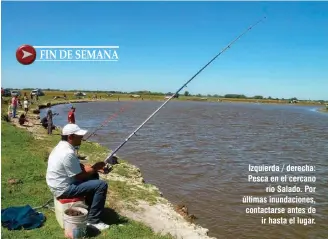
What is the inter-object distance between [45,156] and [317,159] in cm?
1388

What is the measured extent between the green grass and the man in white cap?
25.0 inches

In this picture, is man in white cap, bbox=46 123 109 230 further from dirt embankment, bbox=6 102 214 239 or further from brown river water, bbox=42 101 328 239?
brown river water, bbox=42 101 328 239

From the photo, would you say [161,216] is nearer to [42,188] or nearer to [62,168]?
[42,188]

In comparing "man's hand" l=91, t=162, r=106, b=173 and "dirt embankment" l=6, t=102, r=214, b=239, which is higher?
"man's hand" l=91, t=162, r=106, b=173

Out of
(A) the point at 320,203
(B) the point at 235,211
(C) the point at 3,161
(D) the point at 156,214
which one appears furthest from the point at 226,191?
(C) the point at 3,161

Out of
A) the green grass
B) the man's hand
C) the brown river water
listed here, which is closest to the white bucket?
the green grass

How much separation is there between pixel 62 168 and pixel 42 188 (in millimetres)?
2912

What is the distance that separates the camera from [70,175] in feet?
21.8

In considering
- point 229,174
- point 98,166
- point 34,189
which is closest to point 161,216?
point 98,166

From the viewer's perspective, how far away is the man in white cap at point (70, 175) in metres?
6.61

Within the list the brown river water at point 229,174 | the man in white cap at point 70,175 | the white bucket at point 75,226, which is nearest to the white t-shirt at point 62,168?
the man in white cap at point 70,175

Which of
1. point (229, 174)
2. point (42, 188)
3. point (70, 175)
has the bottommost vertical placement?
point (229, 174)

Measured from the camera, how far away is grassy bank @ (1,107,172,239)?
6996 mm

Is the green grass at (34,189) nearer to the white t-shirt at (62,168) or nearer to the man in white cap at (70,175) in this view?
the man in white cap at (70,175)
